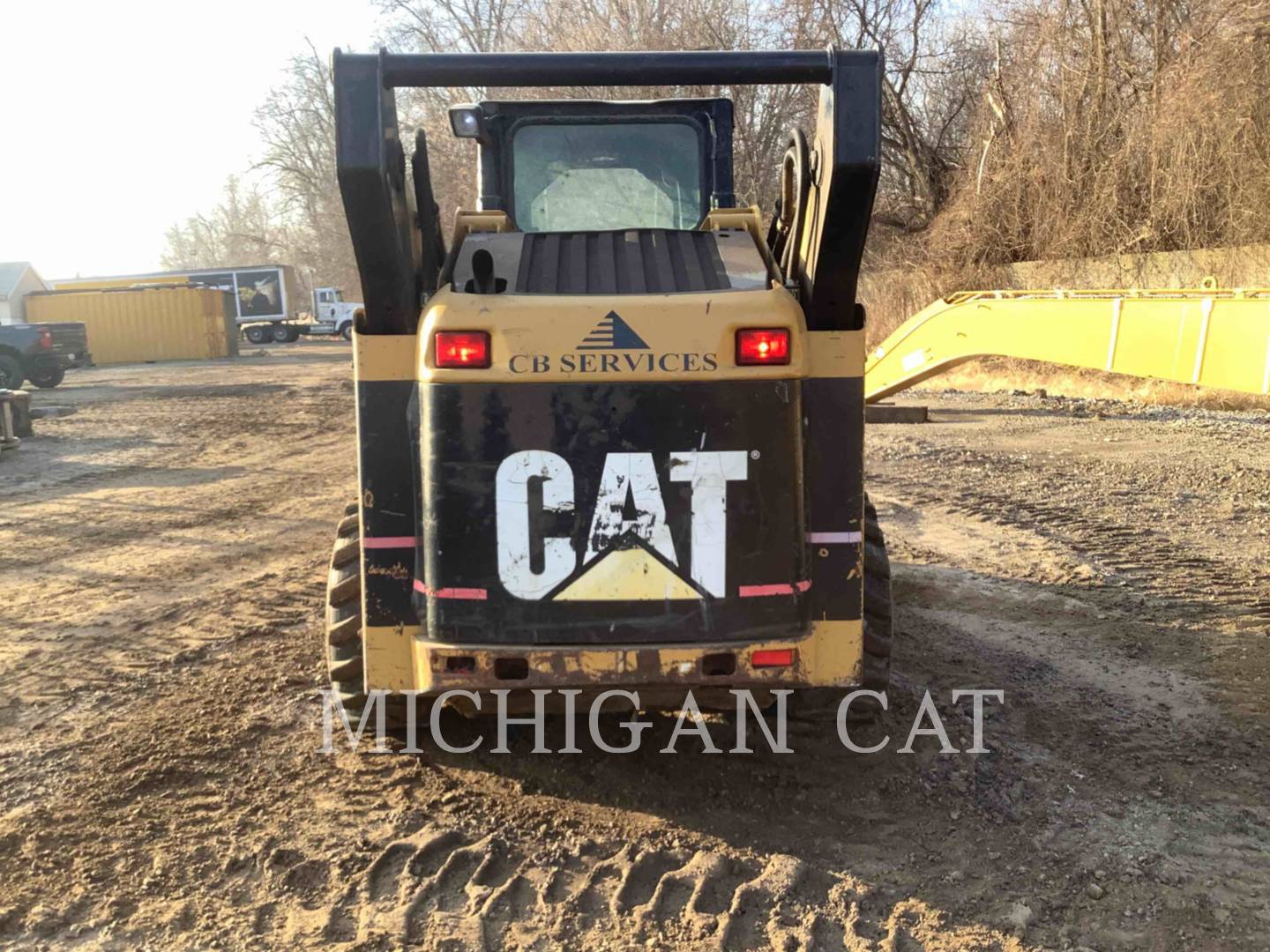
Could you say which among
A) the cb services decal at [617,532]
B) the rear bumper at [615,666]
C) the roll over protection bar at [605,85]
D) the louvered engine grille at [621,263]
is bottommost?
the rear bumper at [615,666]

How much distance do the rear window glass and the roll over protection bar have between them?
138 cm

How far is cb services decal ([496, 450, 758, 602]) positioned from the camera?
10.3 ft

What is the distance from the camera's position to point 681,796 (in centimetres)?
360

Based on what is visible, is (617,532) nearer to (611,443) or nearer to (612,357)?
(611,443)

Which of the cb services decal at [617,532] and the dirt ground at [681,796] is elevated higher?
the cb services decal at [617,532]

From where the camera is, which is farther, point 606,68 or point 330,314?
point 330,314

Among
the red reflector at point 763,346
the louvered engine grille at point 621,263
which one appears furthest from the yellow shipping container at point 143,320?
the red reflector at point 763,346

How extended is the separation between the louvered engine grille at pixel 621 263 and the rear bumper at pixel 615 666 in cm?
115

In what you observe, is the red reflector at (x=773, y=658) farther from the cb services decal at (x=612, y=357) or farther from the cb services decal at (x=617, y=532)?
the cb services decal at (x=612, y=357)

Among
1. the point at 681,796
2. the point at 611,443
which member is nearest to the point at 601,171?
the point at 611,443

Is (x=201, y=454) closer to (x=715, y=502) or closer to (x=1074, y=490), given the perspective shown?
(x=1074, y=490)

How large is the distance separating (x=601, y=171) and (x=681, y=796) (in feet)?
9.09

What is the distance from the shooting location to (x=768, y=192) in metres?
23.6

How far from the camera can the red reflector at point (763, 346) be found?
3109mm
